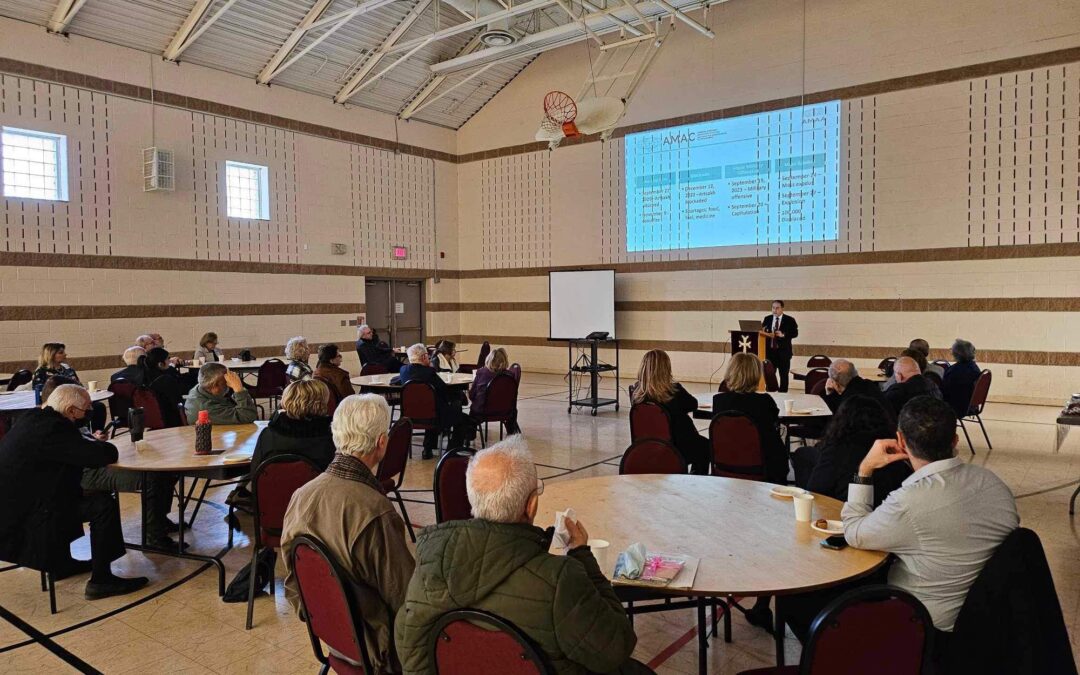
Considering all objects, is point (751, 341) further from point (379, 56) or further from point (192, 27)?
point (192, 27)

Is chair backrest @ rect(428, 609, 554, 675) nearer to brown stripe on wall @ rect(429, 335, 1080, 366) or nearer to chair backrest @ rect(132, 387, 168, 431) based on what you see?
chair backrest @ rect(132, 387, 168, 431)

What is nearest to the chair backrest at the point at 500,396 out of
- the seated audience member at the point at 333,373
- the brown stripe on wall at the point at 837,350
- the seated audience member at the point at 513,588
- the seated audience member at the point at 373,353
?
the seated audience member at the point at 333,373

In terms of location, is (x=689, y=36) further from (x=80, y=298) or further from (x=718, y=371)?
(x=80, y=298)

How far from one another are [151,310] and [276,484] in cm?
922

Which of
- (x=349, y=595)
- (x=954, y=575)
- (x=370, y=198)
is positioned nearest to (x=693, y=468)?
(x=954, y=575)

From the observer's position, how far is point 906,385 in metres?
5.39

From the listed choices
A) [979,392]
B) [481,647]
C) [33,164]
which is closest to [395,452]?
[481,647]

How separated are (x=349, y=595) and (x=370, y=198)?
43.0ft

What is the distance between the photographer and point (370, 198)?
47.1 feet

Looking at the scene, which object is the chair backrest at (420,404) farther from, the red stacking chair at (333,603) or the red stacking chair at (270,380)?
the red stacking chair at (333,603)

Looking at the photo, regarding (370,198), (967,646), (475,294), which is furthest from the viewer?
(475,294)

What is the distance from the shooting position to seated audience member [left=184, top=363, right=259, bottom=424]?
482 centimetres

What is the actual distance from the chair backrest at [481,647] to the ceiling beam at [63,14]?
11.1 meters

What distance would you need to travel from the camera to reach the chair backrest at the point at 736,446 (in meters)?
4.36
